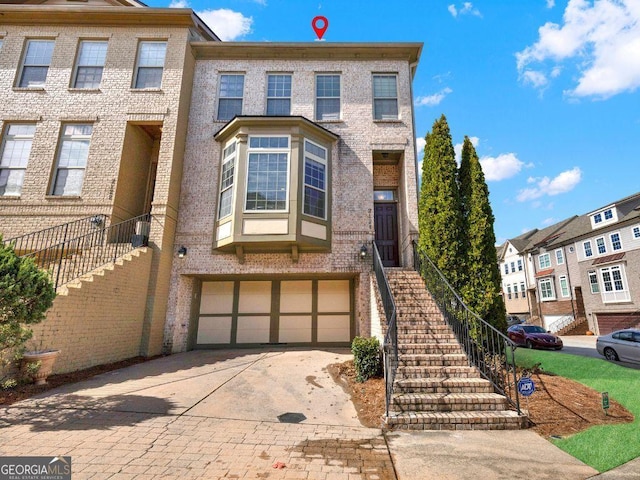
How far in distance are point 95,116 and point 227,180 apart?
5.14 metres

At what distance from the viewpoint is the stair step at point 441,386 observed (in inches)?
211

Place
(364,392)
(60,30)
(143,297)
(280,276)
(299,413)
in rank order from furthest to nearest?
1. (60,30)
2. (280,276)
3. (143,297)
4. (364,392)
5. (299,413)

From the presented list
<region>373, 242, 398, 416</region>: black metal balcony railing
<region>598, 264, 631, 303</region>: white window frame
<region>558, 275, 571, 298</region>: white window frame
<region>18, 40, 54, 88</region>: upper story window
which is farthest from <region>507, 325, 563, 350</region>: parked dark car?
<region>18, 40, 54, 88</region>: upper story window

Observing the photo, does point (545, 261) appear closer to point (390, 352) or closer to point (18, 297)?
point (390, 352)

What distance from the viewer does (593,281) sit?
24078 millimetres

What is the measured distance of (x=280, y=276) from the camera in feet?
35.7

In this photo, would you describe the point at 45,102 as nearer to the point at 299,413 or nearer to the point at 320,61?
the point at 320,61

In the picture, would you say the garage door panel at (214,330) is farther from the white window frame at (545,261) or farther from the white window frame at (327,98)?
the white window frame at (545,261)

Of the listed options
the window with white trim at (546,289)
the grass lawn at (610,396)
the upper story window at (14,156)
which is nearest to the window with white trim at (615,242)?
the window with white trim at (546,289)

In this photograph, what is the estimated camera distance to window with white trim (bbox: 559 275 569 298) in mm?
26531

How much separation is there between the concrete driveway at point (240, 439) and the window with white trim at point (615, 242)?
25.6 metres

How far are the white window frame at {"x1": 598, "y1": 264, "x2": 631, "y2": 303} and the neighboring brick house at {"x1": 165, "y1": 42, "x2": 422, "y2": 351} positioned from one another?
67.9 feet

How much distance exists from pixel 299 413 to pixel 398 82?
37.8ft

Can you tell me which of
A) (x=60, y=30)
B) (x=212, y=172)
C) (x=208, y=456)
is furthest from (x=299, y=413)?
(x=60, y=30)
